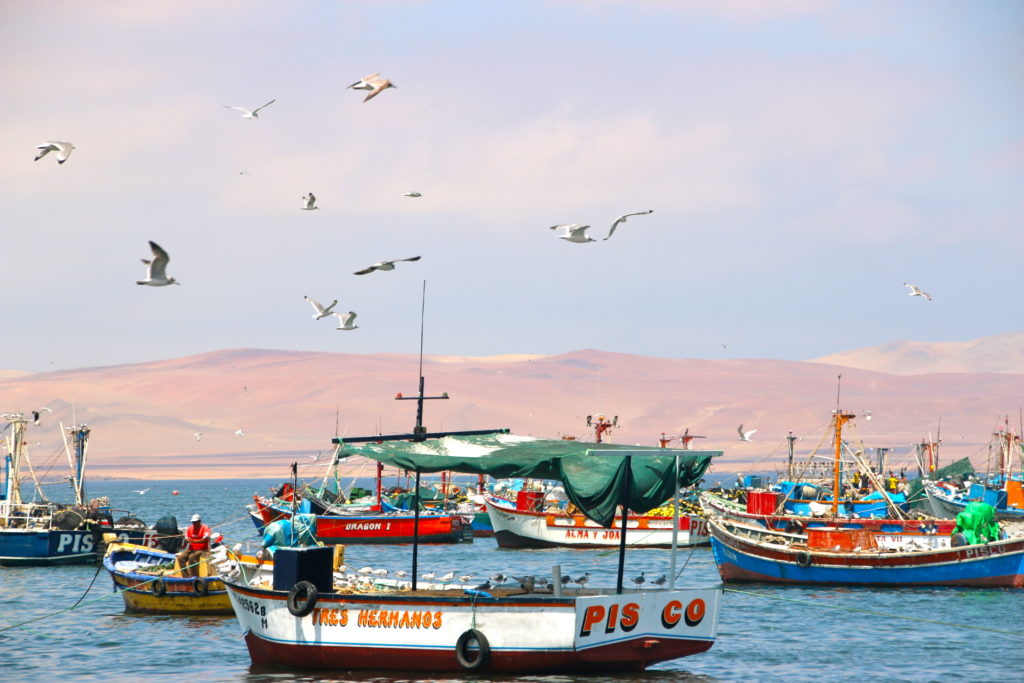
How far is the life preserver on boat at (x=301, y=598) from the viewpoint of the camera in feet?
71.7

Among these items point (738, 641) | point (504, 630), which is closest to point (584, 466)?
point (504, 630)

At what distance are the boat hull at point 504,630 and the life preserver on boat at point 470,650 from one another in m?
0.05

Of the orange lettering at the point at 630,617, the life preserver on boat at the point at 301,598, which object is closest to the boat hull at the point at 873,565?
the orange lettering at the point at 630,617

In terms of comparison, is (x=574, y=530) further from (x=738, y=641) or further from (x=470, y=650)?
(x=470, y=650)

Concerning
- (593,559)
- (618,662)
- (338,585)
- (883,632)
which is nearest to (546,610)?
(618,662)

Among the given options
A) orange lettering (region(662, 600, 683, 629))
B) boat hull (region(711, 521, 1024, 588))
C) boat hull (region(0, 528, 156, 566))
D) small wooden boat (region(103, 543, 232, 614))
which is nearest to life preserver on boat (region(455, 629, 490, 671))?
orange lettering (region(662, 600, 683, 629))

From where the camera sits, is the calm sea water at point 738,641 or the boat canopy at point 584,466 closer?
the boat canopy at point 584,466

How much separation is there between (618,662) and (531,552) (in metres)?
33.5

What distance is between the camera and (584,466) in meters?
22.0

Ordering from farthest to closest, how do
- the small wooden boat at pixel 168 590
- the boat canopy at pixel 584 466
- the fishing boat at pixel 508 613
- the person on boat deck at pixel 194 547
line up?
the small wooden boat at pixel 168 590 < the person on boat deck at pixel 194 547 < the boat canopy at pixel 584 466 < the fishing boat at pixel 508 613

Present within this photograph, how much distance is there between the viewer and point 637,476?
21891 mm

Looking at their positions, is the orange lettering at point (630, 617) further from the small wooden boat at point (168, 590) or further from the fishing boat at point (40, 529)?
the fishing boat at point (40, 529)

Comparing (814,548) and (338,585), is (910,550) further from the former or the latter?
(338,585)

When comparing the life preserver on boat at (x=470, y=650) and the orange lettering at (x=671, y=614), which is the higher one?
the orange lettering at (x=671, y=614)
